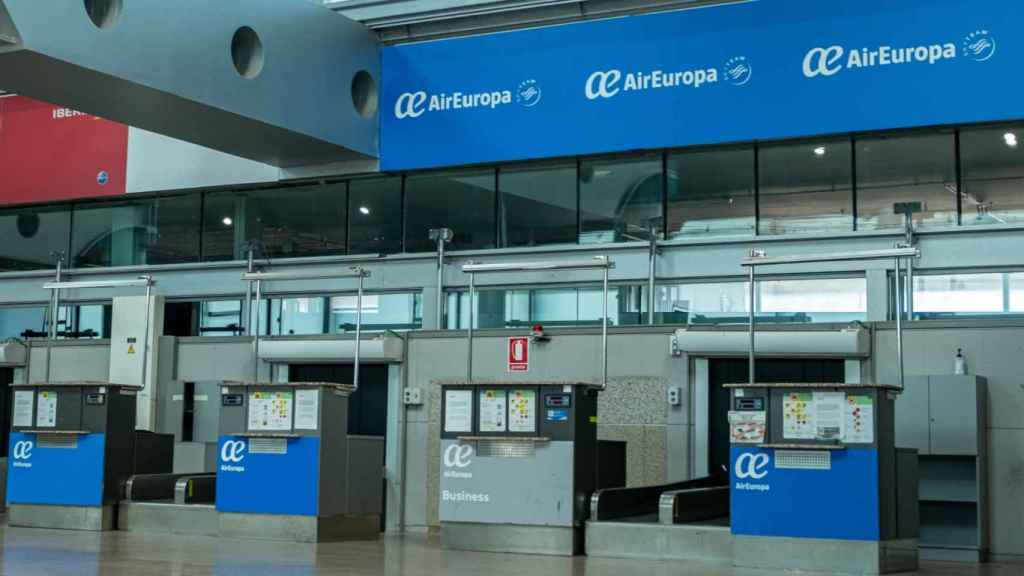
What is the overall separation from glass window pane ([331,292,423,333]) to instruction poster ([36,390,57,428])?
3.85 meters

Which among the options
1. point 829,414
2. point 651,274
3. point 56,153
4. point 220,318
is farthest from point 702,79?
point 56,153

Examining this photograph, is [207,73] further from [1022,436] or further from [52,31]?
[1022,436]

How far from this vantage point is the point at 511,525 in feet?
42.7

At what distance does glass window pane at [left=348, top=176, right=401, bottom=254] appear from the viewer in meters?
17.8

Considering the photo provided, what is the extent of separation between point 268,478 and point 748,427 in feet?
16.2

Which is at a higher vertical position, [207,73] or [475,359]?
[207,73]

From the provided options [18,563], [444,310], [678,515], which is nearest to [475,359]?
[444,310]

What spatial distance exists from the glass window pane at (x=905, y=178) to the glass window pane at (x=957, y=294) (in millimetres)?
617

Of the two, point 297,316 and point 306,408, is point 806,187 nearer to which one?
point 306,408

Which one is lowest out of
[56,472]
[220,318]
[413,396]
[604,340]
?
[56,472]

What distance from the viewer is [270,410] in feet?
45.7

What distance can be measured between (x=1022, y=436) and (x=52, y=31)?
991 centimetres

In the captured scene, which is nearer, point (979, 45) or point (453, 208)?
point (979, 45)

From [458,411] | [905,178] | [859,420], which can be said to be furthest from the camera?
[905,178]
